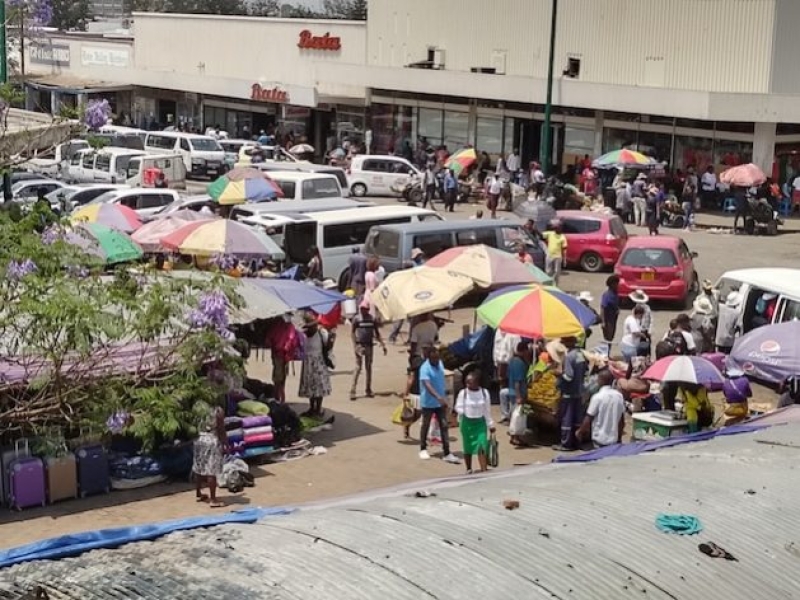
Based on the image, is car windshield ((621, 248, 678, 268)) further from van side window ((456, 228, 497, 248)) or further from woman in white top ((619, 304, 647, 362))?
woman in white top ((619, 304, 647, 362))

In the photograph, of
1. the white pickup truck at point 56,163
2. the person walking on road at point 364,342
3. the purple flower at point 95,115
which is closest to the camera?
the purple flower at point 95,115

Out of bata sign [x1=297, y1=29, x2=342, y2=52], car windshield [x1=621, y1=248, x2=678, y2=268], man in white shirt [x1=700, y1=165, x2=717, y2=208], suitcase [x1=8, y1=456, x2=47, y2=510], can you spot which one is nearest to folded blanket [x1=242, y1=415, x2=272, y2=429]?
suitcase [x1=8, y1=456, x2=47, y2=510]

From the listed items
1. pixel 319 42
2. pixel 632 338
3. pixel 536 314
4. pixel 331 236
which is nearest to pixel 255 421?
pixel 536 314

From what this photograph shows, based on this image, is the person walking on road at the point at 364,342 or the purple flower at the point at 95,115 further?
the person walking on road at the point at 364,342

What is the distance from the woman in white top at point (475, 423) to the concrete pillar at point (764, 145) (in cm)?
2518

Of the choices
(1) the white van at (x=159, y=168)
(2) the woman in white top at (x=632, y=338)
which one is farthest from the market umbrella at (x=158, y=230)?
(1) the white van at (x=159, y=168)

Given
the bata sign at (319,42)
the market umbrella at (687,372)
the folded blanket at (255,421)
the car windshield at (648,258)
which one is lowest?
the folded blanket at (255,421)

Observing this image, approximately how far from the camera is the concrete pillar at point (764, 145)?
37906 mm

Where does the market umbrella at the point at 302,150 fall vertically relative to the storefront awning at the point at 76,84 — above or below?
below

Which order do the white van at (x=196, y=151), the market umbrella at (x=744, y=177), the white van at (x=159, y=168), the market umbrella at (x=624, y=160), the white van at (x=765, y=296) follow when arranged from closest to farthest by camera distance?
the white van at (x=765, y=296)
the market umbrella at (x=744, y=177)
the market umbrella at (x=624, y=160)
the white van at (x=159, y=168)
the white van at (x=196, y=151)

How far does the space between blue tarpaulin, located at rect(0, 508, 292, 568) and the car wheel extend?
21118 mm

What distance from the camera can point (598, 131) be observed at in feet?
140

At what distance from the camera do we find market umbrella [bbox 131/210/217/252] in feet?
77.1

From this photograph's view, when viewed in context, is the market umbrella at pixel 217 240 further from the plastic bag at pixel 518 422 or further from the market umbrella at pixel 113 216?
the plastic bag at pixel 518 422
